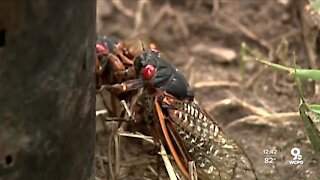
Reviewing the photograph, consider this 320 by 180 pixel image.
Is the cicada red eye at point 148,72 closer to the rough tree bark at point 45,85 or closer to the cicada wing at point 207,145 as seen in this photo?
the cicada wing at point 207,145

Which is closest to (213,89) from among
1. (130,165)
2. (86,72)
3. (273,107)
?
(273,107)

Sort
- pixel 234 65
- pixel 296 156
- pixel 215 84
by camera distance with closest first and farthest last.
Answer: pixel 296 156
pixel 215 84
pixel 234 65

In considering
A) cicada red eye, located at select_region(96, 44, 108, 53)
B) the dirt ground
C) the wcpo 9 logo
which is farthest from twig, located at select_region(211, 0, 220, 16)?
the wcpo 9 logo

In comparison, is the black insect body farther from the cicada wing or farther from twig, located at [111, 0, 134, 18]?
twig, located at [111, 0, 134, 18]

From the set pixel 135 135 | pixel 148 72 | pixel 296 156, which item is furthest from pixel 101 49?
pixel 296 156

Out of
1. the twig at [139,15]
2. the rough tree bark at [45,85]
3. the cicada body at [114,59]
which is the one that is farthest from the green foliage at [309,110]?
the twig at [139,15]

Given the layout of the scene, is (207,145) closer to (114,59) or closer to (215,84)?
(114,59)

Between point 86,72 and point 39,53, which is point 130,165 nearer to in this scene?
point 86,72

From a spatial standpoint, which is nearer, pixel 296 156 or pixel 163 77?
pixel 163 77
